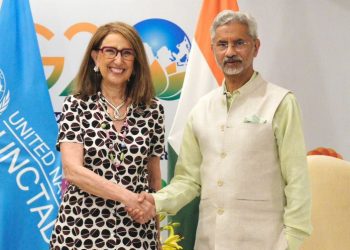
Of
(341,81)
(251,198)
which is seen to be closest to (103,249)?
(251,198)

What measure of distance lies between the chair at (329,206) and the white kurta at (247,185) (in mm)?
697

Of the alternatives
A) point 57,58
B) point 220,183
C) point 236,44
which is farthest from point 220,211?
point 57,58

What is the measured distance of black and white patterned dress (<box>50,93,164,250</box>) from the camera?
7.54 feet

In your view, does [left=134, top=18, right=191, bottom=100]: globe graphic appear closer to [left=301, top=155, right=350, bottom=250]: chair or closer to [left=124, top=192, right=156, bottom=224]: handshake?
[left=301, top=155, right=350, bottom=250]: chair

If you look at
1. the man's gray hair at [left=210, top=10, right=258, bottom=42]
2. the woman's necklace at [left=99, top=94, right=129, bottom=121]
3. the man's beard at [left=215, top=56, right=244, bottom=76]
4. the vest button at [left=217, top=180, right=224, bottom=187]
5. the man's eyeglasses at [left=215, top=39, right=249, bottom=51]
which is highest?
the man's gray hair at [left=210, top=10, right=258, bottom=42]

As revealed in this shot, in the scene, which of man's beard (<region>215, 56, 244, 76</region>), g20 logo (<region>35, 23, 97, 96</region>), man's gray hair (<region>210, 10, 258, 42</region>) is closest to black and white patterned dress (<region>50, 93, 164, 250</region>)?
man's beard (<region>215, 56, 244, 76</region>)

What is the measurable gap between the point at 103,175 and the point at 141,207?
0.21 metres

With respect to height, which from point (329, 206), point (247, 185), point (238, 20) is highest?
point (238, 20)

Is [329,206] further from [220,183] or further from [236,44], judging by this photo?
[236,44]

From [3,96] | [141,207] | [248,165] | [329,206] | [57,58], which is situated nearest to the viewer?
[141,207]

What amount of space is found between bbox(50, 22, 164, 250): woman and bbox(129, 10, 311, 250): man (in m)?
0.11

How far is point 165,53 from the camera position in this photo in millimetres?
4078

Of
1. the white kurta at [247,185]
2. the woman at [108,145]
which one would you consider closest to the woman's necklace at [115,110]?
the woman at [108,145]

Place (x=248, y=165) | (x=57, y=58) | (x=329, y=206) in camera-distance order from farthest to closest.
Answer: (x=57, y=58), (x=329, y=206), (x=248, y=165)
